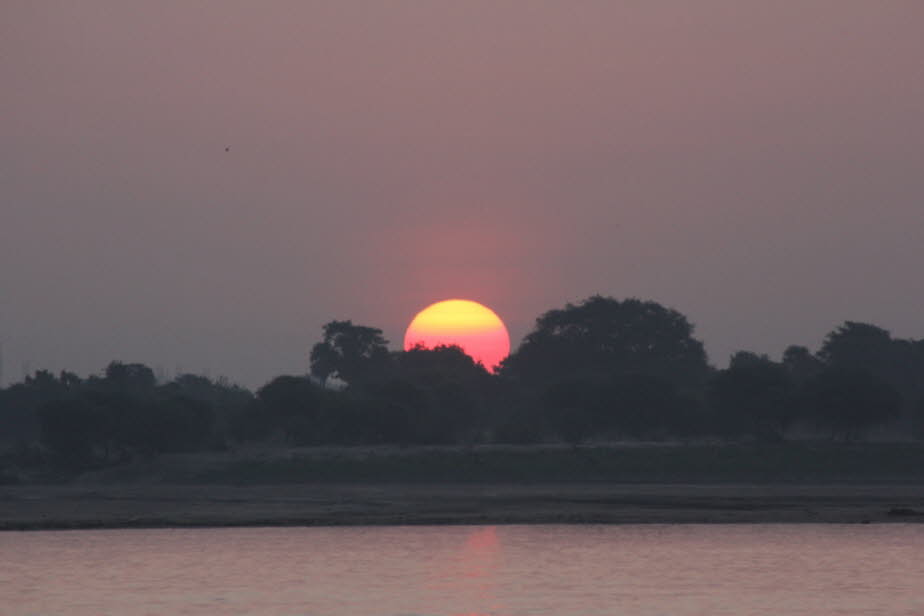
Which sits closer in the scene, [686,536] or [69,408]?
[686,536]

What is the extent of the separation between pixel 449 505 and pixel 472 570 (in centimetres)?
3033

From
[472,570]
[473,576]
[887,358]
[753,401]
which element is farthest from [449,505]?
[887,358]

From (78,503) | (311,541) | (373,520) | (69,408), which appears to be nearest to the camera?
(311,541)

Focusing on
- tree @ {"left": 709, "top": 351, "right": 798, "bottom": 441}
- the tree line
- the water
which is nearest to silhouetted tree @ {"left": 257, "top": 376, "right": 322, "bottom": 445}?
the tree line

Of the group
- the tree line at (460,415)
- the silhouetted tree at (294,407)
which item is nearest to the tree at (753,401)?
the tree line at (460,415)

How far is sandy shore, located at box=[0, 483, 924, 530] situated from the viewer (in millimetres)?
77875

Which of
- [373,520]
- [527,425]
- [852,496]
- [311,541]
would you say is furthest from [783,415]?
[311,541]

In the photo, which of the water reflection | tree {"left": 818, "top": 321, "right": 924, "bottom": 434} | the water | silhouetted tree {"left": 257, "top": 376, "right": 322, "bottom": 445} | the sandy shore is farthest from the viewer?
tree {"left": 818, "top": 321, "right": 924, "bottom": 434}

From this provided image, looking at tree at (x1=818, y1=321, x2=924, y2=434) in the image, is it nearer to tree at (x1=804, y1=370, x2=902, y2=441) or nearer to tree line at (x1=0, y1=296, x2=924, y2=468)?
tree line at (x1=0, y1=296, x2=924, y2=468)

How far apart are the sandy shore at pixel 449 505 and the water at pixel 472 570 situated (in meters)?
3.56

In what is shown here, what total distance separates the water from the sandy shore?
140 inches

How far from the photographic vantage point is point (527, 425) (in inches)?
5271

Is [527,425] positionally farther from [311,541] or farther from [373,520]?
[311,541]

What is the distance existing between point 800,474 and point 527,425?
94.5 ft
